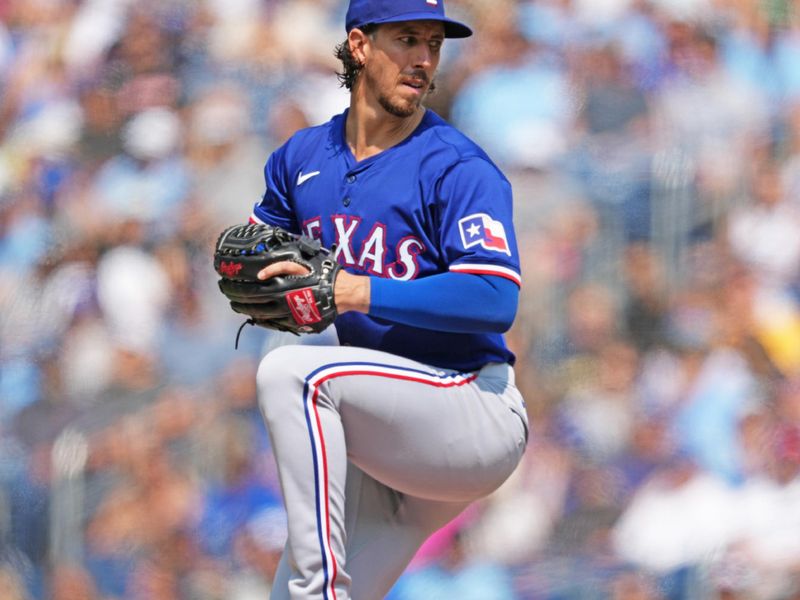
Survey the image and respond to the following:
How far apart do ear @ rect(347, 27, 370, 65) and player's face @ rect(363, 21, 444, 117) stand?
0.04m

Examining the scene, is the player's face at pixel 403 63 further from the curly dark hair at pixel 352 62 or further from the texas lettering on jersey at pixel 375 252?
the texas lettering on jersey at pixel 375 252

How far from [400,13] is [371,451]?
92 centimetres

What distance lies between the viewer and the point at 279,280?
7.72 feet

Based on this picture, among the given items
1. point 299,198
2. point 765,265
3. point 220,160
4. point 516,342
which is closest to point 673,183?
point 765,265

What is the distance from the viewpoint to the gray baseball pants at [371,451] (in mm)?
2262

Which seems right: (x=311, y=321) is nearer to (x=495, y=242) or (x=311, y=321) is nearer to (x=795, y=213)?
(x=495, y=242)

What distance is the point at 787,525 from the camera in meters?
4.15

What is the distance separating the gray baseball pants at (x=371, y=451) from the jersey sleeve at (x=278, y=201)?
1.74 feet

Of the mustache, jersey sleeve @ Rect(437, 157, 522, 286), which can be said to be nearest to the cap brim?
the mustache

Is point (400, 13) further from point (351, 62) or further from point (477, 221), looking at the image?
point (477, 221)

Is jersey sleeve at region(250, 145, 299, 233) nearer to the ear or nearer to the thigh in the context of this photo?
the ear

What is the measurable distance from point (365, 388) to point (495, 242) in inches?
15.2

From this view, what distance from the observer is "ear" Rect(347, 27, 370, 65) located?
2682 millimetres

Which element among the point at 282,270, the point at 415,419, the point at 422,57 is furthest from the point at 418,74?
the point at 415,419
